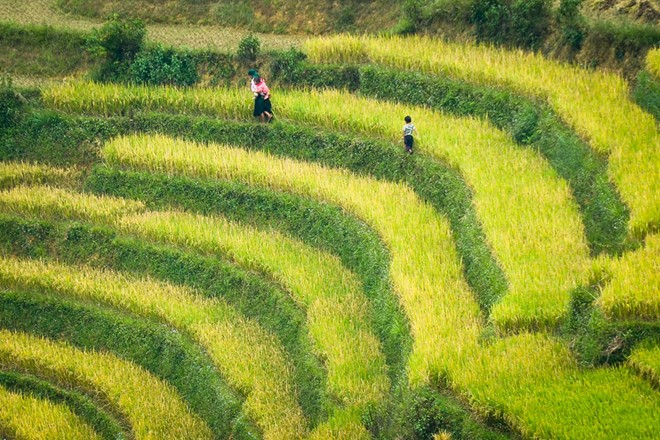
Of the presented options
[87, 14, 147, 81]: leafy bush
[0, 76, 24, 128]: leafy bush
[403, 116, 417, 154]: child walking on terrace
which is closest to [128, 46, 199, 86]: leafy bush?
[87, 14, 147, 81]: leafy bush

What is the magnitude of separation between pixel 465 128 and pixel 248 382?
6.37 m

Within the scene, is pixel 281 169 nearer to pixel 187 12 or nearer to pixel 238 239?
pixel 238 239

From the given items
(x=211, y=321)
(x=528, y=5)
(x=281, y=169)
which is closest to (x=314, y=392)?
(x=211, y=321)

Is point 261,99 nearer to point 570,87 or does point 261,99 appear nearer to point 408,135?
point 408,135

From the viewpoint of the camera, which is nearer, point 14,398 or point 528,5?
point 14,398

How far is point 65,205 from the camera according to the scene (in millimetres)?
21391

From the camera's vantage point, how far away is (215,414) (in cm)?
1672

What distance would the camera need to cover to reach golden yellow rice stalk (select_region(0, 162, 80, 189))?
22484 mm

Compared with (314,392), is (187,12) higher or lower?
higher

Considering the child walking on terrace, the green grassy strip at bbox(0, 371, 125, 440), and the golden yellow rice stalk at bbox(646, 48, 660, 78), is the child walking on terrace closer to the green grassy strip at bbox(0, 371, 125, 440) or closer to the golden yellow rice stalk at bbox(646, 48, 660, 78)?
the golden yellow rice stalk at bbox(646, 48, 660, 78)

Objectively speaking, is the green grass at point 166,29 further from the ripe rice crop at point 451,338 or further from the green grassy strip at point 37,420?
the green grassy strip at point 37,420

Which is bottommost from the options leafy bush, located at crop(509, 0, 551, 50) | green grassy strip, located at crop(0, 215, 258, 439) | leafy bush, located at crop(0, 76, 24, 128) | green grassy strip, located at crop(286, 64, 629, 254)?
green grassy strip, located at crop(0, 215, 258, 439)

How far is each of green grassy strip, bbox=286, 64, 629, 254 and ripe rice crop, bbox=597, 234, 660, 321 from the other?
0.70m

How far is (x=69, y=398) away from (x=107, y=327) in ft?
5.08
